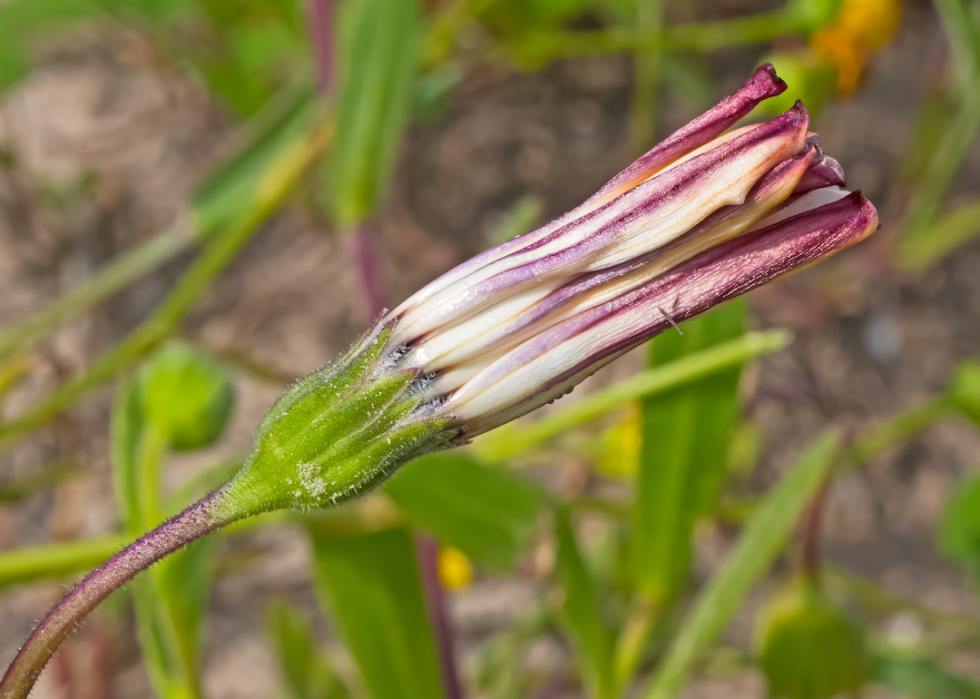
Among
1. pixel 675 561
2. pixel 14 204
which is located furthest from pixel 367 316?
pixel 14 204

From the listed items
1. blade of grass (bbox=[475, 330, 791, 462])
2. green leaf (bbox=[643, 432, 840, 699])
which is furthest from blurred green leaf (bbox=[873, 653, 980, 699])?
blade of grass (bbox=[475, 330, 791, 462])

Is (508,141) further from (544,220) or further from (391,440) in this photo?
(391,440)

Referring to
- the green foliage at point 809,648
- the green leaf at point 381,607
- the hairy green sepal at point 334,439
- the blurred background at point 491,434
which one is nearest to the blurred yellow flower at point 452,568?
the blurred background at point 491,434

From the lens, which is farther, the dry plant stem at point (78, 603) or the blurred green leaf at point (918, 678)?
the blurred green leaf at point (918, 678)

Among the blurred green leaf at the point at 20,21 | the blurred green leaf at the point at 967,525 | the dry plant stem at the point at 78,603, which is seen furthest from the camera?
the blurred green leaf at the point at 20,21

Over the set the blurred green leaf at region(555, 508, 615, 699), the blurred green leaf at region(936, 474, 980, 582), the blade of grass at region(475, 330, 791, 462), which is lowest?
the blurred green leaf at region(936, 474, 980, 582)

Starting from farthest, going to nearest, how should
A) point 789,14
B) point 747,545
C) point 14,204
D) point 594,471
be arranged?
A: point 14,204 → point 594,471 → point 789,14 → point 747,545

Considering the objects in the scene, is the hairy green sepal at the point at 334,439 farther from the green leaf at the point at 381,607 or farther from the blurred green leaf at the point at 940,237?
the blurred green leaf at the point at 940,237

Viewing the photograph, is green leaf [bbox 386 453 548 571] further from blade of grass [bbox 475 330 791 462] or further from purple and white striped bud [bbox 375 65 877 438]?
purple and white striped bud [bbox 375 65 877 438]
